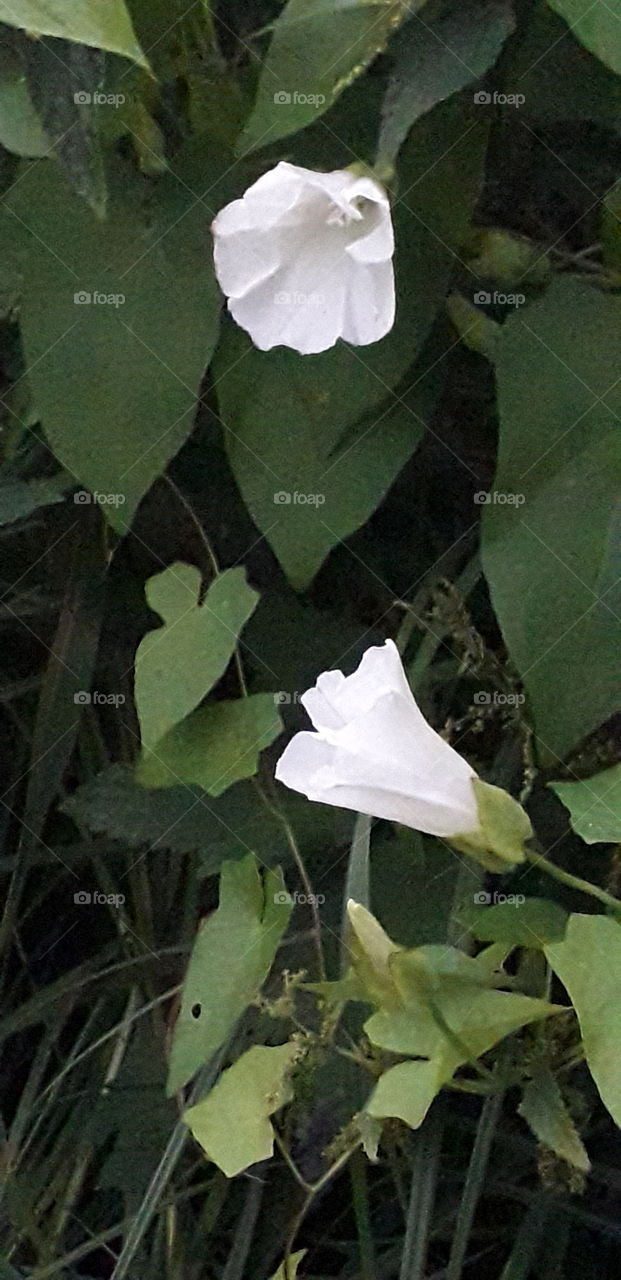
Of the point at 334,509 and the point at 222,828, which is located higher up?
the point at 334,509

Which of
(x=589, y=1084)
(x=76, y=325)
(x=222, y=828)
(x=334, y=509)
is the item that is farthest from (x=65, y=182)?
(x=589, y=1084)

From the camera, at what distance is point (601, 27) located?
1.41 feet

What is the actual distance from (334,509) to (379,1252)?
1.32 feet

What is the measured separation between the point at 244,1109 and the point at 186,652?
0.18 m

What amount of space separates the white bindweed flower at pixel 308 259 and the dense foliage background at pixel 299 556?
2cm

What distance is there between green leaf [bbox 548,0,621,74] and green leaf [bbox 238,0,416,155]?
66 millimetres

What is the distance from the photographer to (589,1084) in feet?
1.98

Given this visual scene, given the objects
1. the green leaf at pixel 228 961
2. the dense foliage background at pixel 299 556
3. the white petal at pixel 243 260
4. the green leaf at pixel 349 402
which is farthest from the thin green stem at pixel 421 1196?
the white petal at pixel 243 260

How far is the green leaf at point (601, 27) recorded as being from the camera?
426 mm

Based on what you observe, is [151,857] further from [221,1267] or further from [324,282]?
[324,282]

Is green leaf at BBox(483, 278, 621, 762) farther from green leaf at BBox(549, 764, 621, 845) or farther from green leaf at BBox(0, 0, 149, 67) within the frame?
green leaf at BBox(0, 0, 149, 67)

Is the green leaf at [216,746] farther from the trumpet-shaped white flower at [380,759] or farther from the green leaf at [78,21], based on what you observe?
the green leaf at [78,21]

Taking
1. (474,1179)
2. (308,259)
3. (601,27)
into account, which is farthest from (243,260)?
(474,1179)

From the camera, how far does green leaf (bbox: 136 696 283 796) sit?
0.52m
